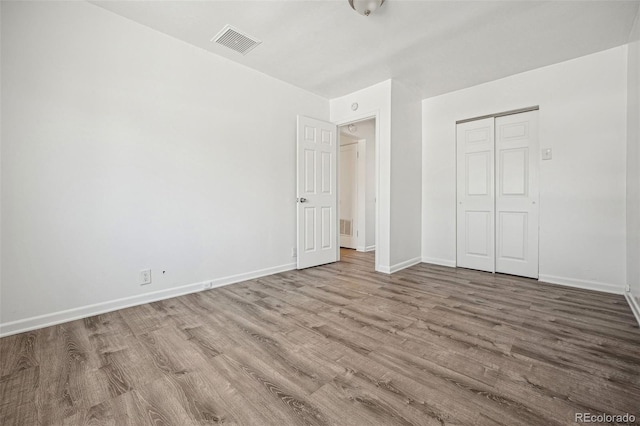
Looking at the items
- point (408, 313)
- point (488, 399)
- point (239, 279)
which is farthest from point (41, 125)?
point (488, 399)

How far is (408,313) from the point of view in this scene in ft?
7.80

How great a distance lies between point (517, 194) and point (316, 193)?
8.94 feet

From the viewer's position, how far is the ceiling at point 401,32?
2.34 m

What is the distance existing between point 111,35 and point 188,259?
7.20ft

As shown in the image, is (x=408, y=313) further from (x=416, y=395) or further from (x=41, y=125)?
(x=41, y=125)

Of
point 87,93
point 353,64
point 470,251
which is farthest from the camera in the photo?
point 470,251

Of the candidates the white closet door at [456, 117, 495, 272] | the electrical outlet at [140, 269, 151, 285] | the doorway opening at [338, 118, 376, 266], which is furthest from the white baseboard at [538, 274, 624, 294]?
the electrical outlet at [140, 269, 151, 285]

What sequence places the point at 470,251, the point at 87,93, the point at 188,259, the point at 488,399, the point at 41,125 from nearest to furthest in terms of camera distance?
the point at 488,399 < the point at 41,125 < the point at 87,93 < the point at 188,259 < the point at 470,251

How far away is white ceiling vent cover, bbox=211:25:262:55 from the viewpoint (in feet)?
8.77

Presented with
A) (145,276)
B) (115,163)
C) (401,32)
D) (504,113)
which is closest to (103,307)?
(145,276)

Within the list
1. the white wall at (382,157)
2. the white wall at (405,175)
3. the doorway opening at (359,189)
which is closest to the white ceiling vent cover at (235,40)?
the white wall at (382,157)

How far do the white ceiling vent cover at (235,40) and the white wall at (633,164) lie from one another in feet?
11.5

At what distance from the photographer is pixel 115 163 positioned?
2.46m

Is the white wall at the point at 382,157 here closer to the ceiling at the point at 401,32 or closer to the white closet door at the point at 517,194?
the ceiling at the point at 401,32
